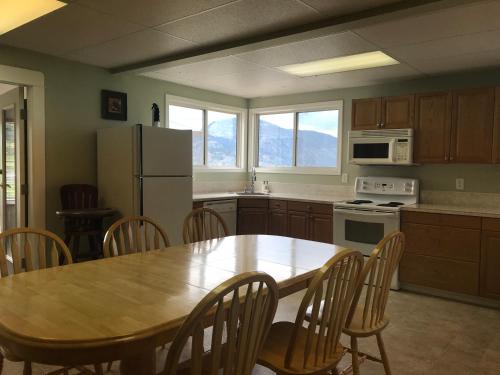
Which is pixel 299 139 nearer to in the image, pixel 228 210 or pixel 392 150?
pixel 228 210

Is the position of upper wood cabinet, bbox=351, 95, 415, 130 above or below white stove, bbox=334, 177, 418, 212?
above

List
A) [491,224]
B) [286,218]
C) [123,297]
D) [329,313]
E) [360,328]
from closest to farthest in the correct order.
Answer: [123,297]
[329,313]
[360,328]
[491,224]
[286,218]

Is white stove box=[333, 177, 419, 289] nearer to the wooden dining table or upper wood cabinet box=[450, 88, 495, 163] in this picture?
upper wood cabinet box=[450, 88, 495, 163]

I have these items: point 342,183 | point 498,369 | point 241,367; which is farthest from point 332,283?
point 342,183

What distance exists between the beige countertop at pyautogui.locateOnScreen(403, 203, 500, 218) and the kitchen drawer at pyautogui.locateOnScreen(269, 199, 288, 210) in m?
1.45

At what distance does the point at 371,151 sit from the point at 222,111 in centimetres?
220

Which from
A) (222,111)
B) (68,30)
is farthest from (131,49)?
(222,111)

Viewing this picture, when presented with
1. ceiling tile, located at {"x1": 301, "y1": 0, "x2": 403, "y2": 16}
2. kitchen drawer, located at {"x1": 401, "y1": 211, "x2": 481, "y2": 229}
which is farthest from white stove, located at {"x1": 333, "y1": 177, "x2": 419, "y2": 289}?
ceiling tile, located at {"x1": 301, "y1": 0, "x2": 403, "y2": 16}

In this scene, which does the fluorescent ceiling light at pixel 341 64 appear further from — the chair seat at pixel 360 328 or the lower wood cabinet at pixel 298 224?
the chair seat at pixel 360 328

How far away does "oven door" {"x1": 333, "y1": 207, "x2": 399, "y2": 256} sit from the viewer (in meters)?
4.02

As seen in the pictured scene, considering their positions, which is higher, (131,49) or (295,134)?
(131,49)

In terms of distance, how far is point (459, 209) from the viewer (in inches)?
151

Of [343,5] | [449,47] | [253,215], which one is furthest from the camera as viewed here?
[253,215]

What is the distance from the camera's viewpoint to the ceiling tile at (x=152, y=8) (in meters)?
2.52
